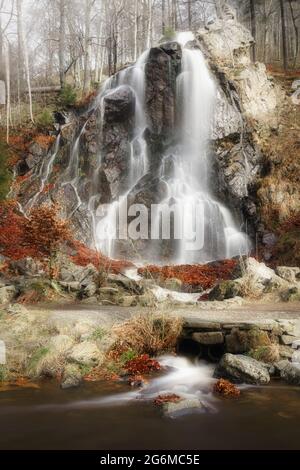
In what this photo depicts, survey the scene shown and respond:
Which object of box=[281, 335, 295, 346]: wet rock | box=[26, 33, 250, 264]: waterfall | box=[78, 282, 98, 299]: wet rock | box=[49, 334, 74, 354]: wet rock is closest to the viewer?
box=[49, 334, 74, 354]: wet rock

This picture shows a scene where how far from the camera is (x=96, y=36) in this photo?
130 feet

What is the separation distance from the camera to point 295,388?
693 cm

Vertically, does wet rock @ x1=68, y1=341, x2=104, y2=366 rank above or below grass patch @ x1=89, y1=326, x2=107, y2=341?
below

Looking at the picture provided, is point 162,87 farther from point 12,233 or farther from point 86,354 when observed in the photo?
point 86,354

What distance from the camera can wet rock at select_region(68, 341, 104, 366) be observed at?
25.3 feet

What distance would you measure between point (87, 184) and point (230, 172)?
23.6ft

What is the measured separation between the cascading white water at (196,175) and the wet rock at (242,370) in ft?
39.1

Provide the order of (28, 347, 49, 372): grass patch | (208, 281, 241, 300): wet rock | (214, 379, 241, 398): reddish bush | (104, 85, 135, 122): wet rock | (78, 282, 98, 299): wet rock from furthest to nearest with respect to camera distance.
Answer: (104, 85, 135, 122): wet rock < (78, 282, 98, 299): wet rock < (208, 281, 241, 300): wet rock < (28, 347, 49, 372): grass patch < (214, 379, 241, 398): reddish bush

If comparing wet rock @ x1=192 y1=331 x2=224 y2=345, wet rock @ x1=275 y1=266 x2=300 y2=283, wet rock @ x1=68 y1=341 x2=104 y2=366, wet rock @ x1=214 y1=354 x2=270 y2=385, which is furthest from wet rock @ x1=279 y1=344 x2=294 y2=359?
wet rock @ x1=275 y1=266 x2=300 y2=283

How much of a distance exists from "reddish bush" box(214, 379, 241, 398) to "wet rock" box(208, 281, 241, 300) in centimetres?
599

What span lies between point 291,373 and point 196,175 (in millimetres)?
15871

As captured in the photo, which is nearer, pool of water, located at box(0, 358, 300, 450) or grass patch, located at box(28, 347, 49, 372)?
pool of water, located at box(0, 358, 300, 450)

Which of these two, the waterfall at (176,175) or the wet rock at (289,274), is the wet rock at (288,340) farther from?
the waterfall at (176,175)

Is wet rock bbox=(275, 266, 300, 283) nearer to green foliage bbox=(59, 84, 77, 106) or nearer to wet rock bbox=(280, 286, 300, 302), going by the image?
wet rock bbox=(280, 286, 300, 302)
